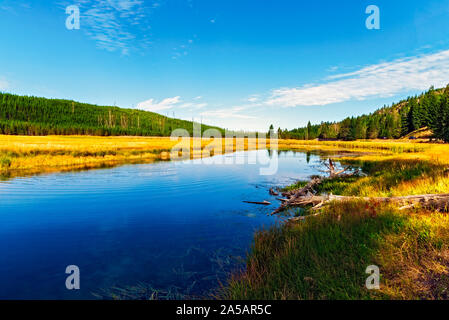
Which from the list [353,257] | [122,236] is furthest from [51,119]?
[353,257]

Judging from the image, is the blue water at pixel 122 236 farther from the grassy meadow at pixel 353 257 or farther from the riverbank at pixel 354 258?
the riverbank at pixel 354 258

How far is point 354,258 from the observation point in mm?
5102

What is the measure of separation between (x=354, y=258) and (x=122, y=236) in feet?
29.9

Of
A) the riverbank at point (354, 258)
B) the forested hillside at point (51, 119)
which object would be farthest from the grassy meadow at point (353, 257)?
the forested hillside at point (51, 119)

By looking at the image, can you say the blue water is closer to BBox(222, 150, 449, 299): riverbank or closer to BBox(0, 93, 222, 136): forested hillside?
BBox(222, 150, 449, 299): riverbank

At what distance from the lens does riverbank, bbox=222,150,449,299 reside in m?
4.13

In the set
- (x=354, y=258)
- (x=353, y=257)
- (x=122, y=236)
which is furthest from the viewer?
(x=122, y=236)

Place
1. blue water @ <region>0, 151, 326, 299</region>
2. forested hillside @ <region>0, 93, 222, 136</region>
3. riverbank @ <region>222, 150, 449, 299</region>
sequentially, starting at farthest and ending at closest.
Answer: forested hillside @ <region>0, 93, 222, 136</region> < blue water @ <region>0, 151, 326, 299</region> < riverbank @ <region>222, 150, 449, 299</region>

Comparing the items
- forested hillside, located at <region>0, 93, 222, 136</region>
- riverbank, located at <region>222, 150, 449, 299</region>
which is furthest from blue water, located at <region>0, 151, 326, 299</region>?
forested hillside, located at <region>0, 93, 222, 136</region>

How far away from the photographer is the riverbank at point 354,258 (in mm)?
4129

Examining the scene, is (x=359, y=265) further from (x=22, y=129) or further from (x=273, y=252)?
(x=22, y=129)

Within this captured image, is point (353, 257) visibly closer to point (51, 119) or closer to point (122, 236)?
point (122, 236)

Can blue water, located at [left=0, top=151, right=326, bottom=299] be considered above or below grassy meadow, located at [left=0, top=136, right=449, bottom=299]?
below

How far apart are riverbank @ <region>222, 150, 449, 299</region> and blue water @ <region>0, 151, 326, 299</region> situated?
5.99 feet
